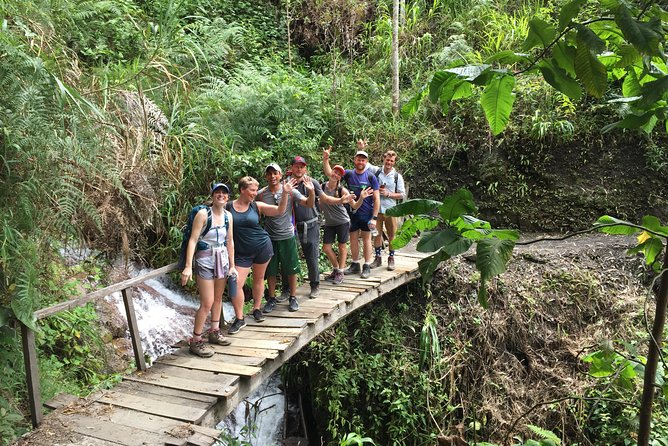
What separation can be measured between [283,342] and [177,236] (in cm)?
362

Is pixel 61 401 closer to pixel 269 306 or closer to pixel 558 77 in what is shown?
pixel 269 306

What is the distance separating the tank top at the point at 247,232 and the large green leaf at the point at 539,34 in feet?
13.2

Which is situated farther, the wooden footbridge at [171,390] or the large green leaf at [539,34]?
the wooden footbridge at [171,390]

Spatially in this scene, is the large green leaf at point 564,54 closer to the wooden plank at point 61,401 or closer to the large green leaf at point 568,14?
the large green leaf at point 568,14

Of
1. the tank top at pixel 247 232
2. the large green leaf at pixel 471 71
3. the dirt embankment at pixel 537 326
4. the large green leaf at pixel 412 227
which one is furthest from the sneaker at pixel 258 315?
the large green leaf at pixel 471 71

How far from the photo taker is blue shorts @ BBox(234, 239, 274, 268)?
5.05 m

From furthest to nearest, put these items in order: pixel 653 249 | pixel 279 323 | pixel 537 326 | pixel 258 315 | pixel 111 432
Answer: pixel 537 326, pixel 258 315, pixel 279 323, pixel 111 432, pixel 653 249


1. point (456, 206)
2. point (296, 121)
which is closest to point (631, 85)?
point (456, 206)

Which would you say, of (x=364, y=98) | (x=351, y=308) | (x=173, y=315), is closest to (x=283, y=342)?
(x=351, y=308)

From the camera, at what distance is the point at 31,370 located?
350cm

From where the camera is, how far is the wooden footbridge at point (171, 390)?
3461 millimetres

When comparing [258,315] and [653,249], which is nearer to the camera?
[653,249]

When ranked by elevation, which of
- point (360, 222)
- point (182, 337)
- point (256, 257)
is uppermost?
point (360, 222)

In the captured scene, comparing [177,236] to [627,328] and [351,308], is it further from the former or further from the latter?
[627,328]
